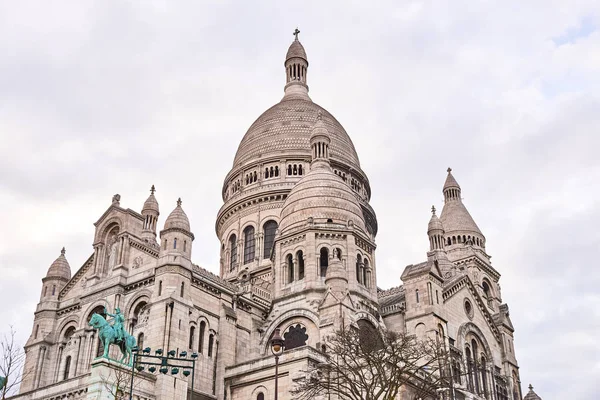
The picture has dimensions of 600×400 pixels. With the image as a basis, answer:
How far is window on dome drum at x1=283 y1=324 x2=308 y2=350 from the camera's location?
156 ft

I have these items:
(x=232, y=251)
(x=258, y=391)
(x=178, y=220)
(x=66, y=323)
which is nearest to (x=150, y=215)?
(x=232, y=251)

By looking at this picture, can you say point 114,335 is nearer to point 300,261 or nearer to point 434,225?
point 300,261

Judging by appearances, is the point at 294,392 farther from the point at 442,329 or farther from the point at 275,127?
the point at 275,127

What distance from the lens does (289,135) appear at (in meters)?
69.1

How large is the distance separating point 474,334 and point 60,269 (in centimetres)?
3016

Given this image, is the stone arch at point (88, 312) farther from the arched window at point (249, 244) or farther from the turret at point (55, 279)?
the arched window at point (249, 244)

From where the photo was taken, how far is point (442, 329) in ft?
161

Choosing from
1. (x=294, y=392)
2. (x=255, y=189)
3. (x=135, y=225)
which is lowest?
(x=294, y=392)

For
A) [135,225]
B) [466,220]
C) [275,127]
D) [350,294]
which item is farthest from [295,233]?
[466,220]

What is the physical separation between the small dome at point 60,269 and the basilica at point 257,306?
0.30 ft

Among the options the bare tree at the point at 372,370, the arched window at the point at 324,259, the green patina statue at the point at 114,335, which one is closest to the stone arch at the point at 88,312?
the green patina statue at the point at 114,335

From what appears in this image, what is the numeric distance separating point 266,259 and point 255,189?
278 inches

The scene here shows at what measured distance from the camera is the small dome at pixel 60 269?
2084 inches

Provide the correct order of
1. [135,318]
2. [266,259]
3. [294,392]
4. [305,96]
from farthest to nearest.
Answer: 1. [305,96]
2. [266,259]
3. [135,318]
4. [294,392]
